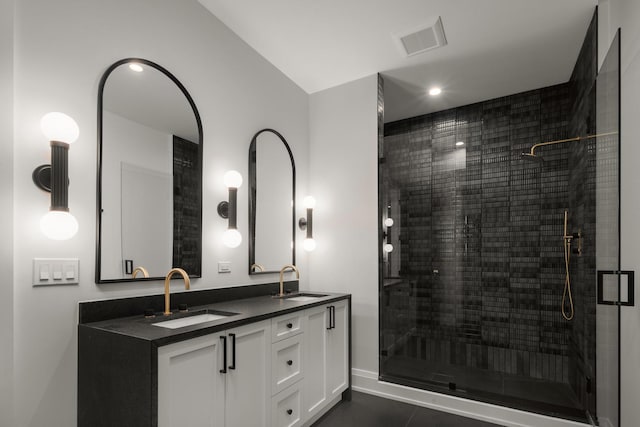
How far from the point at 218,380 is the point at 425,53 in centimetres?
270

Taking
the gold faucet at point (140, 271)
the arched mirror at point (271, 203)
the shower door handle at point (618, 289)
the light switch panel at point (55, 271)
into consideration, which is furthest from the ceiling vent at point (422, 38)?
the light switch panel at point (55, 271)

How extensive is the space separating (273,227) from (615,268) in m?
2.25

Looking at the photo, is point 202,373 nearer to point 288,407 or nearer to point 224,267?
point 288,407

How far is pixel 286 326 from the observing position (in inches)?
81.5

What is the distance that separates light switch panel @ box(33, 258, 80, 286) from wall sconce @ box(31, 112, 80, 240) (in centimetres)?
13

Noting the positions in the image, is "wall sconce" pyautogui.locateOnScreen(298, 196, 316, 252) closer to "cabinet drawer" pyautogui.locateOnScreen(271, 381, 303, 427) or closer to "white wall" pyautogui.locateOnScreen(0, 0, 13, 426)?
"cabinet drawer" pyautogui.locateOnScreen(271, 381, 303, 427)

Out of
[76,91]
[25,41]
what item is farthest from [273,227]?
[25,41]

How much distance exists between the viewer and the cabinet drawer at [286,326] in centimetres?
196

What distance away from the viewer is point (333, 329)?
2578mm

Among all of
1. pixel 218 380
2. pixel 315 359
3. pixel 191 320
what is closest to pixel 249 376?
pixel 218 380

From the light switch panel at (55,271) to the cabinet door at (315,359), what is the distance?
1.31 meters

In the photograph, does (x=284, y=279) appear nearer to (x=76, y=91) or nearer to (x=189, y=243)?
(x=189, y=243)

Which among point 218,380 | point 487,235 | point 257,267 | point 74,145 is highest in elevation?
point 74,145

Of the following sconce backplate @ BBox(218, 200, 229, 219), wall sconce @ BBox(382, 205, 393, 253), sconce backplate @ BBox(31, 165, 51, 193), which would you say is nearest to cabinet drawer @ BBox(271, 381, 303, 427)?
sconce backplate @ BBox(218, 200, 229, 219)
